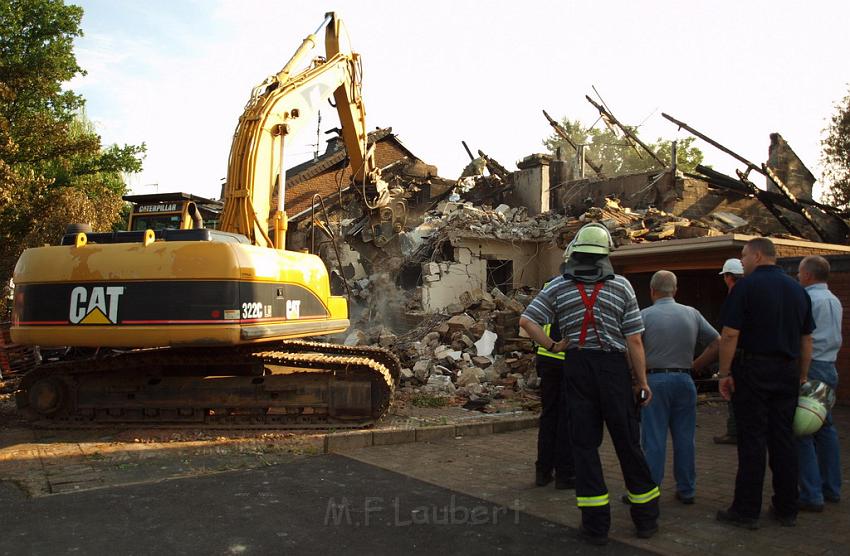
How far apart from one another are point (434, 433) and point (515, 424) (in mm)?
1092

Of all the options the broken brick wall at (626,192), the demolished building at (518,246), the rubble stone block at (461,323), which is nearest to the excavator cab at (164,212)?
the demolished building at (518,246)

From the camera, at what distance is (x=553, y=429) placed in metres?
5.36

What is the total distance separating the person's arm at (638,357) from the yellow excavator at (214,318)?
4.11 metres

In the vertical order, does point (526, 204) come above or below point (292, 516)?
above

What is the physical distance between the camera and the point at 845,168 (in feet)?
86.2

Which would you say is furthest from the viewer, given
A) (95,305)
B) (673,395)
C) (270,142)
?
(270,142)

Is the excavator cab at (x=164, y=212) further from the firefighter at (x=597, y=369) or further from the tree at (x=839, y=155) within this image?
the tree at (x=839, y=155)

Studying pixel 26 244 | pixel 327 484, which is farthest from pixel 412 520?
pixel 26 244

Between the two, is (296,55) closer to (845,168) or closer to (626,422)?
(626,422)

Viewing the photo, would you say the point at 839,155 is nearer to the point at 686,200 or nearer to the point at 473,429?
the point at 686,200

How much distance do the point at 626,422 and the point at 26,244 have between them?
56.5 ft

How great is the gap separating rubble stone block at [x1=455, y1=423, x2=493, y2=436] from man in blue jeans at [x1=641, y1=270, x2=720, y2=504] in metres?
2.81

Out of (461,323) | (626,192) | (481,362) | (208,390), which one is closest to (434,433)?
(208,390)

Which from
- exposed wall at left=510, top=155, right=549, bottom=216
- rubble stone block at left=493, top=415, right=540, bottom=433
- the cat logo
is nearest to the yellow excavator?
the cat logo
